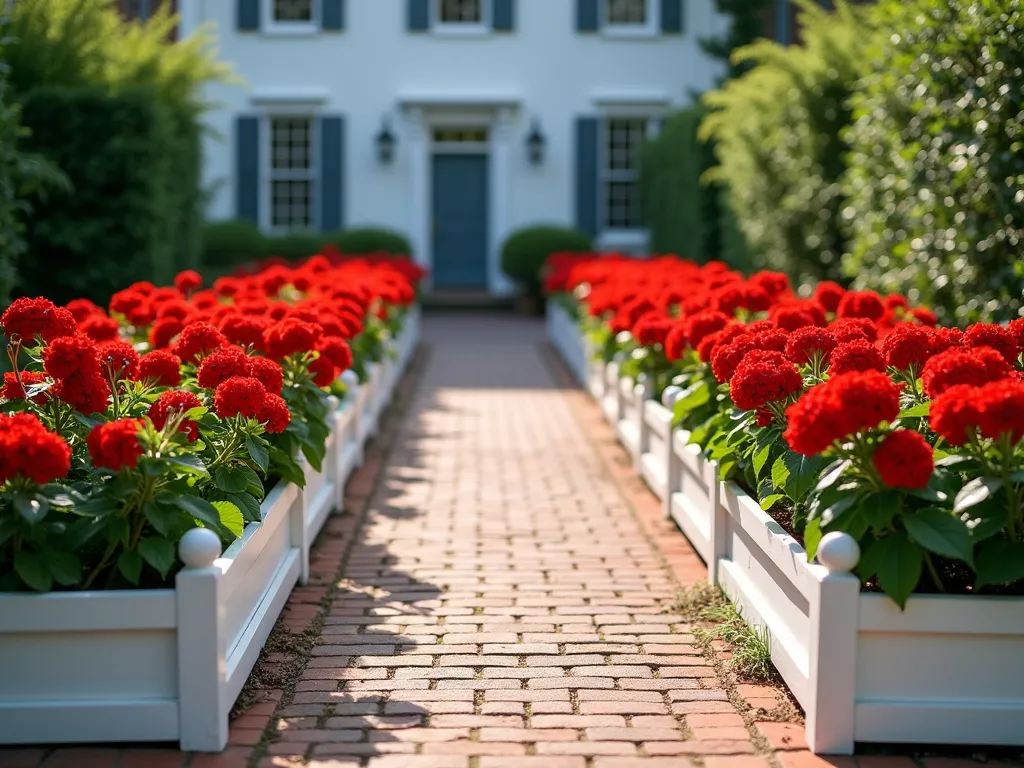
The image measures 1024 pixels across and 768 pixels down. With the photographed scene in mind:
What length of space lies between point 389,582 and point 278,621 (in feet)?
2.32

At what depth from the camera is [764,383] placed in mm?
4410

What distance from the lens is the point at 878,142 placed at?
8.79 meters

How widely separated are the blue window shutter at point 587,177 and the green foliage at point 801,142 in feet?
31.9

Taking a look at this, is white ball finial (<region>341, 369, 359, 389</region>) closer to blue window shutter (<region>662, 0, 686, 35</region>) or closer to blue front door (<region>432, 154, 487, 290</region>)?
blue front door (<region>432, 154, 487, 290</region>)

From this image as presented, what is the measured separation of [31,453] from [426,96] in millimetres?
19691

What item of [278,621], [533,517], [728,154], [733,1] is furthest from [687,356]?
[733,1]

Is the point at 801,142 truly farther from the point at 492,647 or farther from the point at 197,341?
the point at 492,647

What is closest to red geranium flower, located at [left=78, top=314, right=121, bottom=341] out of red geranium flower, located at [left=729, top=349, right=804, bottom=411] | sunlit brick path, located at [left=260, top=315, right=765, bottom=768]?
sunlit brick path, located at [left=260, top=315, right=765, bottom=768]

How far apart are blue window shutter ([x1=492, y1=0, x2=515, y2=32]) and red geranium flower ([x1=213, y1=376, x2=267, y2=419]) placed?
1947 cm

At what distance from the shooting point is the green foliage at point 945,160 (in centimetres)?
670

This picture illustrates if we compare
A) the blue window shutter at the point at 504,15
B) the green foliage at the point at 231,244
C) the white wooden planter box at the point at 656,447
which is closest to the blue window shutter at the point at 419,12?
the blue window shutter at the point at 504,15

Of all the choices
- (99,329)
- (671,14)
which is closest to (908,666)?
(99,329)

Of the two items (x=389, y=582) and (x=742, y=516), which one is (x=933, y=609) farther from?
(x=389, y=582)

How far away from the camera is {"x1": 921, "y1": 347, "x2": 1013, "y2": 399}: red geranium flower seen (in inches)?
150
